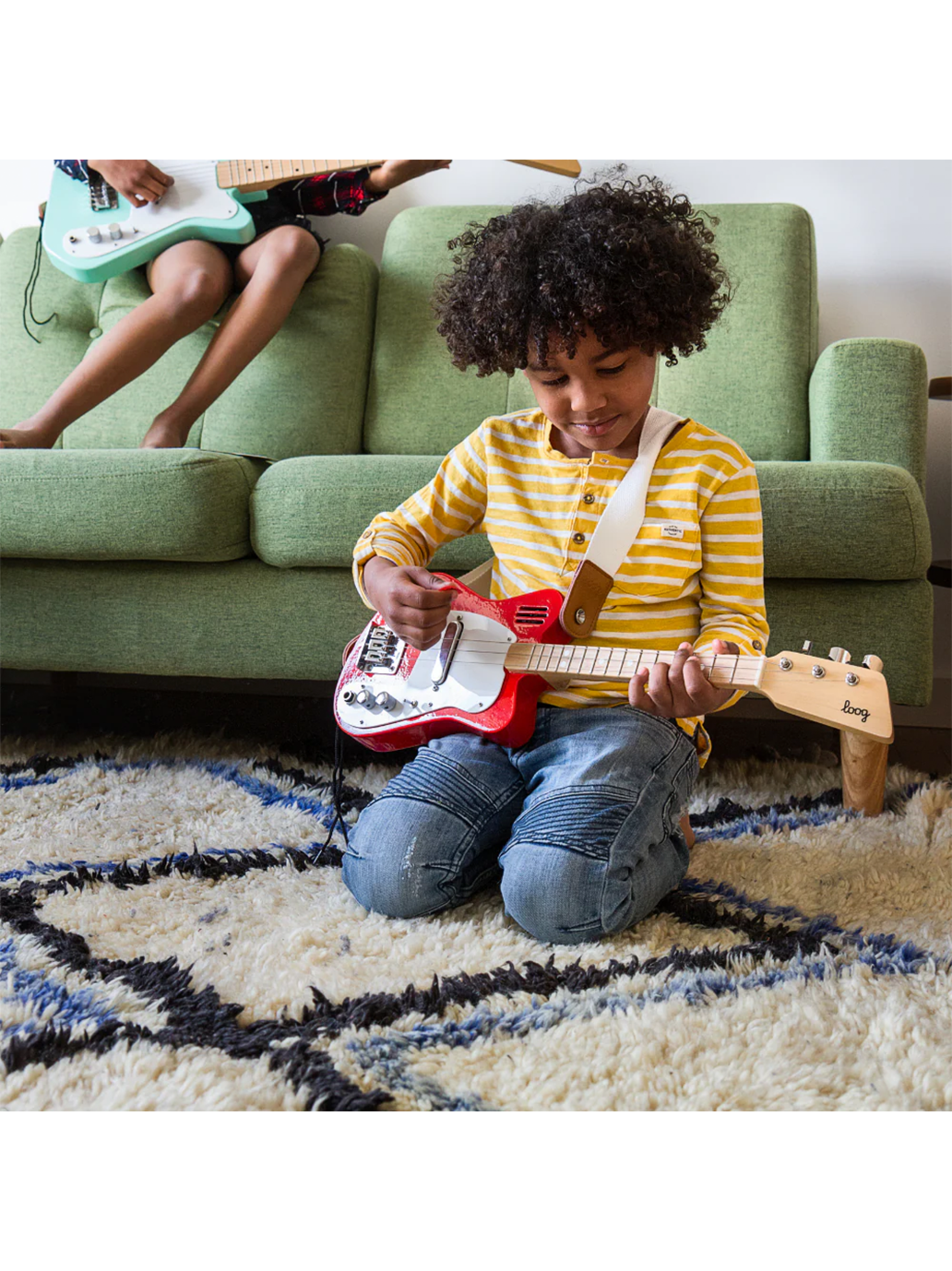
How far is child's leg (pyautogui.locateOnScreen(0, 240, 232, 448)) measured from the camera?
4.89ft

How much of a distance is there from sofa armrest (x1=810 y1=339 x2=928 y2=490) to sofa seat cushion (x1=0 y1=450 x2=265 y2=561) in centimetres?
82

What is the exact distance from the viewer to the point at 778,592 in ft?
3.79

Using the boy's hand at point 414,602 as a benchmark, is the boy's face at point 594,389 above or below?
above

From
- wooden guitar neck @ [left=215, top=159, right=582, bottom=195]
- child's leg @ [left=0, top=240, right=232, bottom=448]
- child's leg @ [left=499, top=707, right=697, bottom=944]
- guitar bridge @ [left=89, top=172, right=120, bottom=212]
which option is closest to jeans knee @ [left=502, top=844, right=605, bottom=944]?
child's leg @ [left=499, top=707, right=697, bottom=944]

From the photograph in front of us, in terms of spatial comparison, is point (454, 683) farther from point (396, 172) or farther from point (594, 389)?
point (396, 172)

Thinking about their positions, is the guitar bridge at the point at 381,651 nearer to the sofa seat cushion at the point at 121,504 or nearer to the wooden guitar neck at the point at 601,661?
the wooden guitar neck at the point at 601,661

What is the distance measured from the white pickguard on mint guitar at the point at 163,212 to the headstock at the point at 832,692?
1219 millimetres

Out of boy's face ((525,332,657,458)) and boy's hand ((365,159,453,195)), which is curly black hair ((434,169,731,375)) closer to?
boy's face ((525,332,657,458))

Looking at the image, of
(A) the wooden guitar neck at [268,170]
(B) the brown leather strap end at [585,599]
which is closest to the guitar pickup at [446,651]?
(B) the brown leather strap end at [585,599]

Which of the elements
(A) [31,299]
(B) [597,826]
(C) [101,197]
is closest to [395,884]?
(B) [597,826]

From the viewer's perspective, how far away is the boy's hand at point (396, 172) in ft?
5.35

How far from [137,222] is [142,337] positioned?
0.26 m

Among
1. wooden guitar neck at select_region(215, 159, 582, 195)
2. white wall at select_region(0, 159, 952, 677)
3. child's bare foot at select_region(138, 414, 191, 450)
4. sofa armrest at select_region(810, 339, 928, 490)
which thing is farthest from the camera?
white wall at select_region(0, 159, 952, 677)

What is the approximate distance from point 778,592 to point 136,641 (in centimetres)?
81
